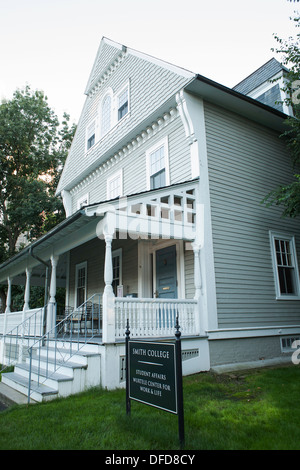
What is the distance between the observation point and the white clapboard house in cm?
709

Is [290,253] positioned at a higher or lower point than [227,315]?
higher

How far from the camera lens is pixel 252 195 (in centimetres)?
984

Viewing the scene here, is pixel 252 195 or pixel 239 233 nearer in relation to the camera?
pixel 239 233

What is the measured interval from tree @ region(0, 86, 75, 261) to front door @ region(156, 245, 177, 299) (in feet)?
40.7

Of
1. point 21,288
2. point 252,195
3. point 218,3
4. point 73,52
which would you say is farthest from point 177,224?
point 21,288

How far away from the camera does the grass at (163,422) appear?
3.71 metres

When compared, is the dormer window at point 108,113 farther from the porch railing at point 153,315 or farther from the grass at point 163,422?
the grass at point 163,422

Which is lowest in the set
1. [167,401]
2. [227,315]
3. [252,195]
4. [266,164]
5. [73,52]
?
[167,401]

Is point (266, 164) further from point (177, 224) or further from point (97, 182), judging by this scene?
point (97, 182)

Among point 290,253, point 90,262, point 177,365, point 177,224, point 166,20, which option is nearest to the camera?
point 177,365

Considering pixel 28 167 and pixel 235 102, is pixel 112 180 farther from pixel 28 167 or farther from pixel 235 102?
pixel 28 167

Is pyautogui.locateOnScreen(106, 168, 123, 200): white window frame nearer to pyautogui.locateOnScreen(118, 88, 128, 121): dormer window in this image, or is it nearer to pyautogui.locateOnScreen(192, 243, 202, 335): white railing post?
pyautogui.locateOnScreen(118, 88, 128, 121): dormer window

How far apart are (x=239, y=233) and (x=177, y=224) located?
6.91ft

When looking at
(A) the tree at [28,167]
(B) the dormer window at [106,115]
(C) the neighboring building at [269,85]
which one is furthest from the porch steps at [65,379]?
(A) the tree at [28,167]
